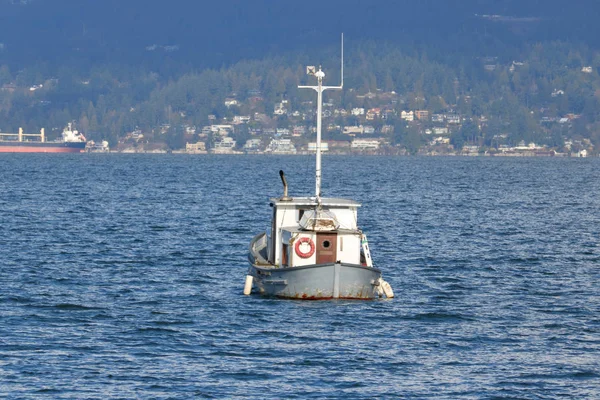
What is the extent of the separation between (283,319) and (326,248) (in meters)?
4.24

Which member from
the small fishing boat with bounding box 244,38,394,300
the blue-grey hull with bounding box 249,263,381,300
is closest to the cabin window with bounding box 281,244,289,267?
the small fishing boat with bounding box 244,38,394,300

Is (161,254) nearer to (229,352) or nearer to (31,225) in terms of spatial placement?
(31,225)

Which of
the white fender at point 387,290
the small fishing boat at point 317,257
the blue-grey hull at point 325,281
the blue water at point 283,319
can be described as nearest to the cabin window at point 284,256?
the small fishing boat at point 317,257

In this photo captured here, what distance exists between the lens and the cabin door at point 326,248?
4294cm

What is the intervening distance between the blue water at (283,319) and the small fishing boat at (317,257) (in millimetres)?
620

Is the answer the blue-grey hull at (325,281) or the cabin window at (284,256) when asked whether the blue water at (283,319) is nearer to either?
the blue-grey hull at (325,281)

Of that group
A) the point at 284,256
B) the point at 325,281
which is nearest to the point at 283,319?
the point at 325,281

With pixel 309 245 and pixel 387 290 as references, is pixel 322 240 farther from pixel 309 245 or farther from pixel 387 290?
pixel 387 290

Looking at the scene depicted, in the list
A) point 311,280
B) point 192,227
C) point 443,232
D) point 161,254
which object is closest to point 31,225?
point 192,227

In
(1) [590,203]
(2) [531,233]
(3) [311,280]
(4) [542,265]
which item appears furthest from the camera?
(1) [590,203]

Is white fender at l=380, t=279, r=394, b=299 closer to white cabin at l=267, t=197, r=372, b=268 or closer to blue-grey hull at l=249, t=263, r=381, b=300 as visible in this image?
white cabin at l=267, t=197, r=372, b=268

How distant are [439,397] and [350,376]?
279 cm

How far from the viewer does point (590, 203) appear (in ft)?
361

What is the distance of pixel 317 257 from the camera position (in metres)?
42.9
